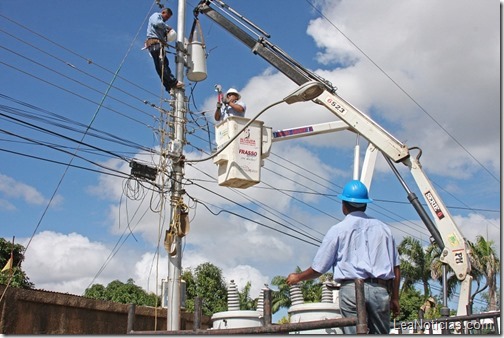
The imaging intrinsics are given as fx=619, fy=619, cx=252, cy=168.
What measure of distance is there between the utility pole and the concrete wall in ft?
1.29

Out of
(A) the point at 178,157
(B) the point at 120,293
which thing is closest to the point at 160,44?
(A) the point at 178,157

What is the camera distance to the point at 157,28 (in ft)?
38.1

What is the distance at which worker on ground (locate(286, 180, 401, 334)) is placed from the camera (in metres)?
4.48

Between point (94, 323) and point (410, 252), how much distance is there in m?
26.9

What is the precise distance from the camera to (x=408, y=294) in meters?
32.9

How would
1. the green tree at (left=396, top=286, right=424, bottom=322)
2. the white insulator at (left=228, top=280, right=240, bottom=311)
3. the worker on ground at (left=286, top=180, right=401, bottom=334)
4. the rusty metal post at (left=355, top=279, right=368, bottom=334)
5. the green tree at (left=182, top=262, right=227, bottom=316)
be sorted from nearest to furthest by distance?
the rusty metal post at (left=355, top=279, right=368, bottom=334) < the worker on ground at (left=286, top=180, right=401, bottom=334) < the white insulator at (left=228, top=280, right=240, bottom=311) < the green tree at (left=396, top=286, right=424, bottom=322) < the green tree at (left=182, top=262, right=227, bottom=316)

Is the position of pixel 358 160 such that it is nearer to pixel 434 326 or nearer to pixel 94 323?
pixel 434 326

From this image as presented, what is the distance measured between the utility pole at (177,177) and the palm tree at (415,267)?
24528 millimetres

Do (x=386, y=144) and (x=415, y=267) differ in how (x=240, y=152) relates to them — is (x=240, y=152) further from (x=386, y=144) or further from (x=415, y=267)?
(x=415, y=267)

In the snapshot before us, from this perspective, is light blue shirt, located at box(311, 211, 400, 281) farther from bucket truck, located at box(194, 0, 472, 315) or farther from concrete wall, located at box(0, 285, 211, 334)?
bucket truck, located at box(194, 0, 472, 315)

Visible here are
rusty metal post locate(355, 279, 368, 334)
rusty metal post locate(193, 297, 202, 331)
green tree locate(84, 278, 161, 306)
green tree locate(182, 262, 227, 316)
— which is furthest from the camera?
green tree locate(84, 278, 161, 306)

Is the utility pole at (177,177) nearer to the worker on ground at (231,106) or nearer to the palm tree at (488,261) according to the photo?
the worker on ground at (231,106)

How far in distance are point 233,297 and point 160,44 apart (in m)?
6.02

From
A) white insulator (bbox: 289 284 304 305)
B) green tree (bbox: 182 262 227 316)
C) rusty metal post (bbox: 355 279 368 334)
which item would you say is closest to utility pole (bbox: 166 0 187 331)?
white insulator (bbox: 289 284 304 305)
